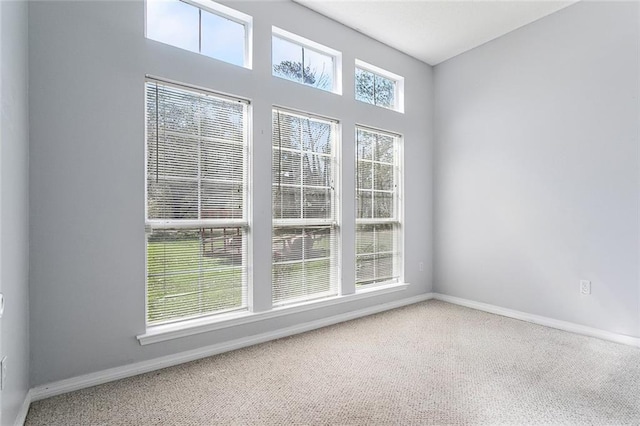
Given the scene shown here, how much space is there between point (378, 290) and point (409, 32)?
279 centimetres

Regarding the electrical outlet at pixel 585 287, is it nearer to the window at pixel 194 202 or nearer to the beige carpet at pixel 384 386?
the beige carpet at pixel 384 386

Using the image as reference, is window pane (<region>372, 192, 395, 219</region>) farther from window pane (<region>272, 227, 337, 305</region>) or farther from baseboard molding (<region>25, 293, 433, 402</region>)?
baseboard molding (<region>25, 293, 433, 402</region>)

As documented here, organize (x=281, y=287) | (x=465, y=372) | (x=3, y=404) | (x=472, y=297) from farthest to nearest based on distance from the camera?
(x=472, y=297), (x=281, y=287), (x=465, y=372), (x=3, y=404)

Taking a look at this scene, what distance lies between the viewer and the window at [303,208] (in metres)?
2.93

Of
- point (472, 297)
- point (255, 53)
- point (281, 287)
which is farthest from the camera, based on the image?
point (472, 297)

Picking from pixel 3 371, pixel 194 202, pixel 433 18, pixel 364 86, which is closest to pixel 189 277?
pixel 194 202

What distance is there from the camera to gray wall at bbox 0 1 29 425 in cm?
143

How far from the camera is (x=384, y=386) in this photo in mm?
2020

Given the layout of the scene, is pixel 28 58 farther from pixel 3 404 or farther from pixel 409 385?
pixel 409 385

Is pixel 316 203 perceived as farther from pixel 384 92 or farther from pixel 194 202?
pixel 384 92

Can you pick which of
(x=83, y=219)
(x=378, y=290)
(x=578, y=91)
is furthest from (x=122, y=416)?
(x=578, y=91)

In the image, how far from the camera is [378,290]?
3.60m

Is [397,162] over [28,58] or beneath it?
beneath

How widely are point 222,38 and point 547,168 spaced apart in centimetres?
324
